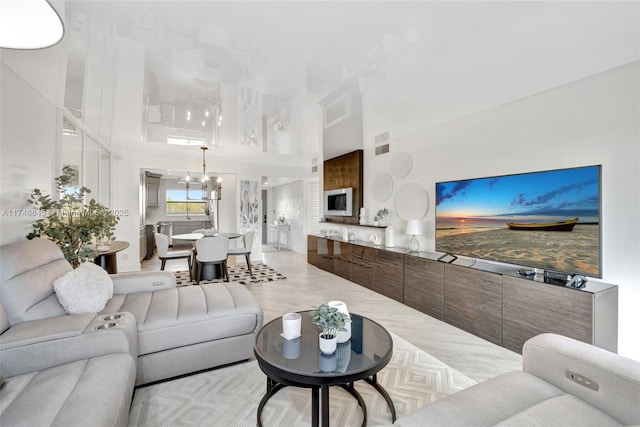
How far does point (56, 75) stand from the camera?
2664 millimetres

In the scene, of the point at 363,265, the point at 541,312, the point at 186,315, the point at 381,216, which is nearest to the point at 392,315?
the point at 363,265

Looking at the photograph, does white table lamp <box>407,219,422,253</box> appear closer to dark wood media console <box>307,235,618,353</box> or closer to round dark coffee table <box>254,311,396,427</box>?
dark wood media console <box>307,235,618,353</box>

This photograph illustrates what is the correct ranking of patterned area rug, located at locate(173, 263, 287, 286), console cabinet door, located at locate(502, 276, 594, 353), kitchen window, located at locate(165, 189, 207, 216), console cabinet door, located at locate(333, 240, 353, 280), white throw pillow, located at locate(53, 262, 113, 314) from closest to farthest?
white throw pillow, located at locate(53, 262, 113, 314)
console cabinet door, located at locate(502, 276, 594, 353)
patterned area rug, located at locate(173, 263, 287, 286)
console cabinet door, located at locate(333, 240, 353, 280)
kitchen window, located at locate(165, 189, 207, 216)

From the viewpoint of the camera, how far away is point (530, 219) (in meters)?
2.47

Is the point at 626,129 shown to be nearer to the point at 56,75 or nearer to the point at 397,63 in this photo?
the point at 397,63

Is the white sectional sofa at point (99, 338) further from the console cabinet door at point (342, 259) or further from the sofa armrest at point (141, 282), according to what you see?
the console cabinet door at point (342, 259)

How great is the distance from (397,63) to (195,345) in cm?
302

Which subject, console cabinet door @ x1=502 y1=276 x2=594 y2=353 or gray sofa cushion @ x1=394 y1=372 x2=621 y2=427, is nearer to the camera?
gray sofa cushion @ x1=394 y1=372 x2=621 y2=427

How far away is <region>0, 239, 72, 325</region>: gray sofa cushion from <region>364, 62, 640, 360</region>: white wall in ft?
12.3

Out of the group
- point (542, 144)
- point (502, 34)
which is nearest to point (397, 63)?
point (502, 34)

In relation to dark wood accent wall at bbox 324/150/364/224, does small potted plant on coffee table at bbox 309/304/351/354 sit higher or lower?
lower

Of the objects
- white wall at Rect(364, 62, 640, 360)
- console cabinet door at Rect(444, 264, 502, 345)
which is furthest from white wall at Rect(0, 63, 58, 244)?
console cabinet door at Rect(444, 264, 502, 345)

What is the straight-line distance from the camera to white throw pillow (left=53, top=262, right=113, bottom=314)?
179 centimetres

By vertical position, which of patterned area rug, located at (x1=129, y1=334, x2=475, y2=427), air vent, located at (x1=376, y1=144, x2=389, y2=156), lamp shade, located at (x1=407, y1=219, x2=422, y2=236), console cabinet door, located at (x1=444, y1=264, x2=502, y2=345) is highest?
air vent, located at (x1=376, y1=144, x2=389, y2=156)
